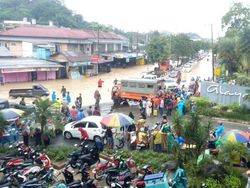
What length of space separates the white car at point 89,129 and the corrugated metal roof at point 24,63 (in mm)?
26221

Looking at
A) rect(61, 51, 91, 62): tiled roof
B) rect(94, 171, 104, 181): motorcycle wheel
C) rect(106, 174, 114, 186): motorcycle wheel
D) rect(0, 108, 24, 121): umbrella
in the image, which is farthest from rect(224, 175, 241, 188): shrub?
rect(61, 51, 91, 62): tiled roof

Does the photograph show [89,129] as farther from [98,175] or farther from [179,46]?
[179,46]

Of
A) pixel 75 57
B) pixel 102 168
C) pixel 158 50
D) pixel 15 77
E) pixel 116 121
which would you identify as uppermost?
pixel 158 50

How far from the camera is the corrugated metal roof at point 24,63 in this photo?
4153 cm

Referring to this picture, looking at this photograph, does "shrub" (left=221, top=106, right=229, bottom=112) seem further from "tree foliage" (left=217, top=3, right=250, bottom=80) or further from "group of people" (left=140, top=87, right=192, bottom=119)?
"tree foliage" (left=217, top=3, right=250, bottom=80)

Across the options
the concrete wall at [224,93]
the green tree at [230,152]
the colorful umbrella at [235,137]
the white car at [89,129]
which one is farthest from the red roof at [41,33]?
the green tree at [230,152]

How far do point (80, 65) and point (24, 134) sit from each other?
3607 cm

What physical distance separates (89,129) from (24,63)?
29.8m

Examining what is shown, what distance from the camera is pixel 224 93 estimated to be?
A: 23.5 metres

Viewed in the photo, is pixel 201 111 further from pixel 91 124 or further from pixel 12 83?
pixel 12 83

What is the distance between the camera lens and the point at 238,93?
74.8ft

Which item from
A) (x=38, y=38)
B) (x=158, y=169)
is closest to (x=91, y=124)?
(x=158, y=169)

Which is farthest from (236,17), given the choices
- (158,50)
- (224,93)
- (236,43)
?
(224,93)

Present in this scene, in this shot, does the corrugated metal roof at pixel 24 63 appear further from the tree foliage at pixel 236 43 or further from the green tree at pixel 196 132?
the green tree at pixel 196 132
